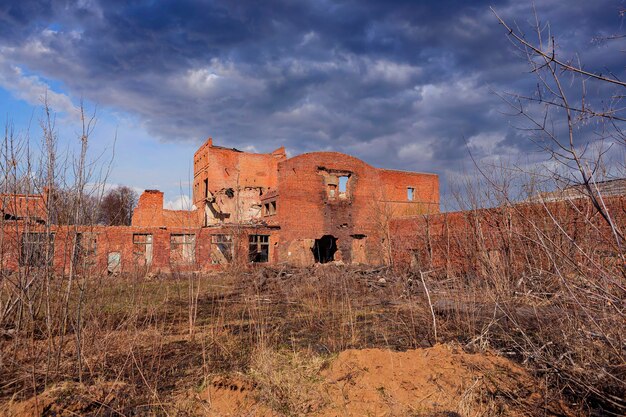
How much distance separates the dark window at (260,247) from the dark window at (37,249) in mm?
18576

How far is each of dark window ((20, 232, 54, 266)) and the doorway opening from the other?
2188 centimetres

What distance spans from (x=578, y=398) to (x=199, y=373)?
4.54 meters

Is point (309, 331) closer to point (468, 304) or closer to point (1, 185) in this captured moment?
point (468, 304)

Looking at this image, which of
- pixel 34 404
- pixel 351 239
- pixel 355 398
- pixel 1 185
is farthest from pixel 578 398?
pixel 351 239

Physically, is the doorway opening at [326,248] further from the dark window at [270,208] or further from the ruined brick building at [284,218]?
the dark window at [270,208]

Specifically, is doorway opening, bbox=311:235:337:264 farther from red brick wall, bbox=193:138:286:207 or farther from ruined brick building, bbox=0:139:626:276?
red brick wall, bbox=193:138:286:207

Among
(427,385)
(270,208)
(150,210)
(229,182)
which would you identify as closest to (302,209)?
(270,208)

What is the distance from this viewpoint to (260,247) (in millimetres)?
24516

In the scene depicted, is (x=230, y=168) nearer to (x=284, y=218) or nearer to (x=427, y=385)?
(x=284, y=218)

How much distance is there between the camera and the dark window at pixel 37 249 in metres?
4.97

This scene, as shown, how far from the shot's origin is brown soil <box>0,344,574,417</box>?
4.19m

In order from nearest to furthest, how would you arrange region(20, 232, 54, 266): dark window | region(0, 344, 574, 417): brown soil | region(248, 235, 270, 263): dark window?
region(0, 344, 574, 417): brown soil < region(20, 232, 54, 266): dark window < region(248, 235, 270, 263): dark window

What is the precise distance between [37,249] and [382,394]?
481 cm

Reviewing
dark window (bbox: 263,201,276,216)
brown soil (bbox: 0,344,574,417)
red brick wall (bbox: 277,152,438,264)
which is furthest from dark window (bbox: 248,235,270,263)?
brown soil (bbox: 0,344,574,417)
